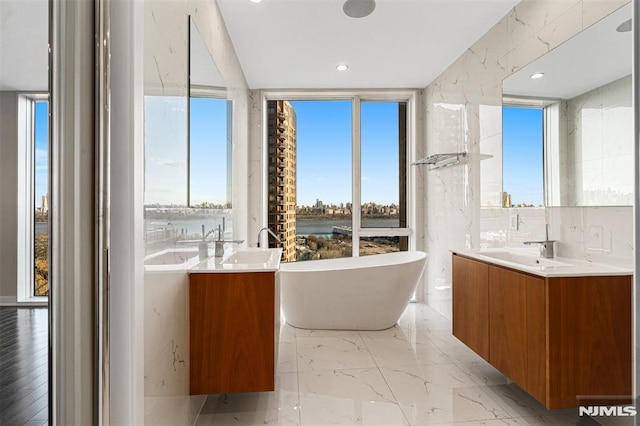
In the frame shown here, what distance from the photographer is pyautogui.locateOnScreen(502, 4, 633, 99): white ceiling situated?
1.84 metres

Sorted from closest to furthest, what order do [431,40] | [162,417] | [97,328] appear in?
[97,328]
[162,417]
[431,40]

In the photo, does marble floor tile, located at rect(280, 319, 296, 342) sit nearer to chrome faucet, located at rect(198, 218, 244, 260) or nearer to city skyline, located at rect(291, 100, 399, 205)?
chrome faucet, located at rect(198, 218, 244, 260)

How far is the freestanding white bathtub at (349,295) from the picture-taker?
315 cm

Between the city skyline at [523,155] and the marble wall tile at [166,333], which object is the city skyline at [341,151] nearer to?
the city skyline at [523,155]

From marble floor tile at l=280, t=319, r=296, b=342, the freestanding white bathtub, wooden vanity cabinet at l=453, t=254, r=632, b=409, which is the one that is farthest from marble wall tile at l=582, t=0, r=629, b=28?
marble floor tile at l=280, t=319, r=296, b=342

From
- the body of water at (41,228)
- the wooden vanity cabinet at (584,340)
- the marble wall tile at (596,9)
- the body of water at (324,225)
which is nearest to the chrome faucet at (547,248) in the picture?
the wooden vanity cabinet at (584,340)

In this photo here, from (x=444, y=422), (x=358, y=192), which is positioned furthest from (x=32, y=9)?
(x=358, y=192)

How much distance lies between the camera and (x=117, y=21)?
1.13m

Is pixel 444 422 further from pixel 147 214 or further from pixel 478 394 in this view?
pixel 147 214

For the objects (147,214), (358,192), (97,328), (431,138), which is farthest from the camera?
(358,192)

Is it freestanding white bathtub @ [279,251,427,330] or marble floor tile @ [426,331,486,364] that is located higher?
freestanding white bathtub @ [279,251,427,330]

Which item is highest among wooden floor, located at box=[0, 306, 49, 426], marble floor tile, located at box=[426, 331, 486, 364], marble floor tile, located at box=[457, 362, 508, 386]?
wooden floor, located at box=[0, 306, 49, 426]

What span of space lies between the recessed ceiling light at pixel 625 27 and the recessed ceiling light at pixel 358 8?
141 centimetres

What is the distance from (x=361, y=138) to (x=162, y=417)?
3.58 meters
